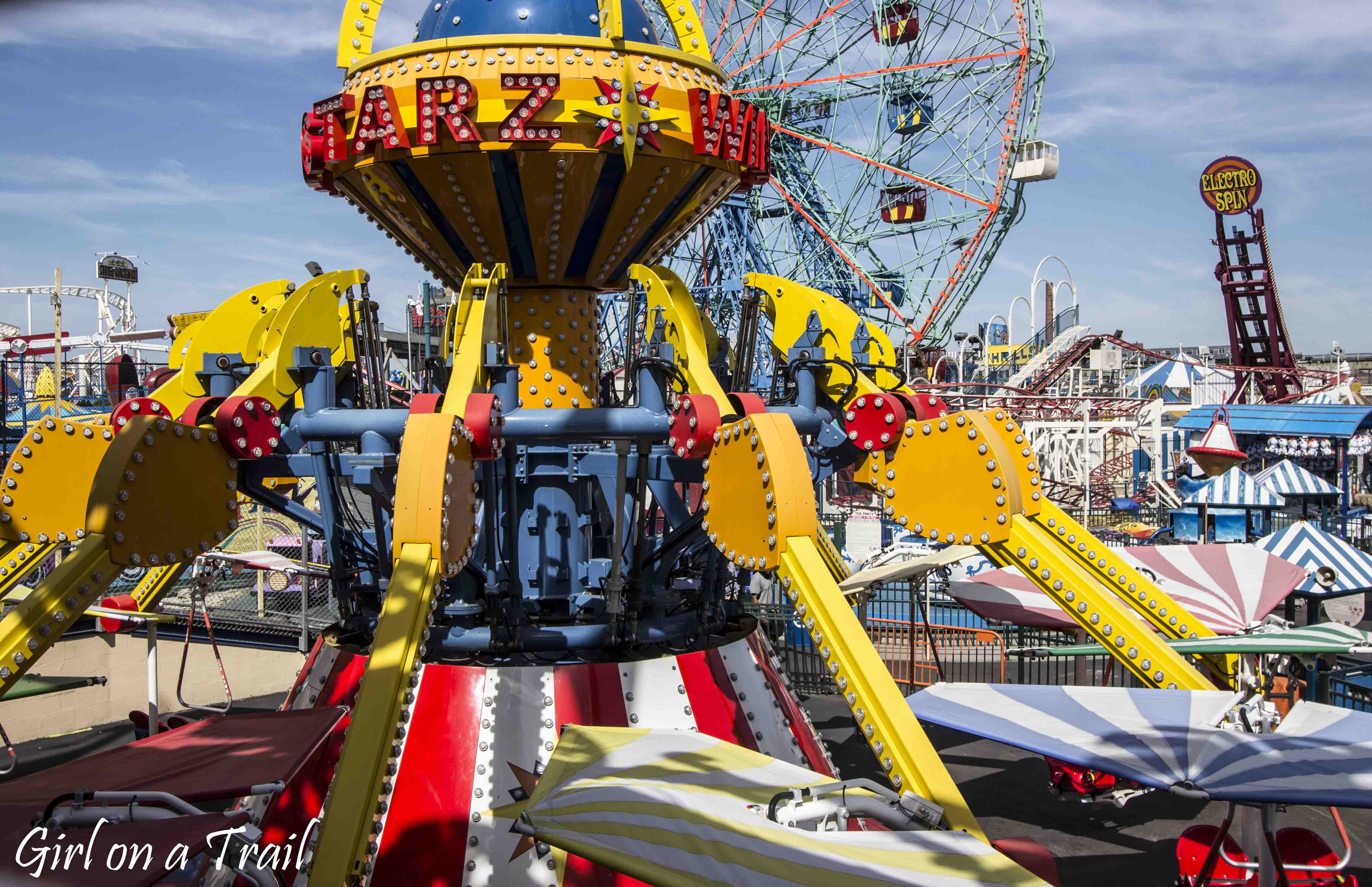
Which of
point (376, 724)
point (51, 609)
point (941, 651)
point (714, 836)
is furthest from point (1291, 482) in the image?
point (51, 609)

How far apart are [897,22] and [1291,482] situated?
22.9 metres

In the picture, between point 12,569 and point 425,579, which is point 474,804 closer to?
point 425,579

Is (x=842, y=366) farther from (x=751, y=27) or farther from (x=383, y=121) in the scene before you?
(x=751, y=27)

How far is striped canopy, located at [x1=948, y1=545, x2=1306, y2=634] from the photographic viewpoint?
951 cm

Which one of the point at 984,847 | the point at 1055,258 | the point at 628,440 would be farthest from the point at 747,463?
the point at 1055,258

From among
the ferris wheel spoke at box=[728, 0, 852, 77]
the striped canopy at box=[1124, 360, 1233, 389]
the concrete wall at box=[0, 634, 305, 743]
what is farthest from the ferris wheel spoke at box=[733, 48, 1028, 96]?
the concrete wall at box=[0, 634, 305, 743]

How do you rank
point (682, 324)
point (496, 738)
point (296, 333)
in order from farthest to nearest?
point (296, 333) → point (682, 324) → point (496, 738)

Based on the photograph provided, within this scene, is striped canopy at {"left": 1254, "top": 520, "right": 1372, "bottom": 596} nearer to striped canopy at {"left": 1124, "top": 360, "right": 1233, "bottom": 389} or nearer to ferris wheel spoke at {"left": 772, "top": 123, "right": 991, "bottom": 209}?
ferris wheel spoke at {"left": 772, "top": 123, "right": 991, "bottom": 209}

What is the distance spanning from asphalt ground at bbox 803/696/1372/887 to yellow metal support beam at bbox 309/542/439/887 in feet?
21.9

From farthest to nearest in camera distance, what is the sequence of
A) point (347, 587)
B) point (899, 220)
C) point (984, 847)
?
point (899, 220) < point (347, 587) < point (984, 847)

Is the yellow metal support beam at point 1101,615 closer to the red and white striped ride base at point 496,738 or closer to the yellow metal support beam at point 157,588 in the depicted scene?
the red and white striped ride base at point 496,738

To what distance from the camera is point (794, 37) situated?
36500mm

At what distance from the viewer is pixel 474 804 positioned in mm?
5957

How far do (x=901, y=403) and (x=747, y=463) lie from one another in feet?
5.12
